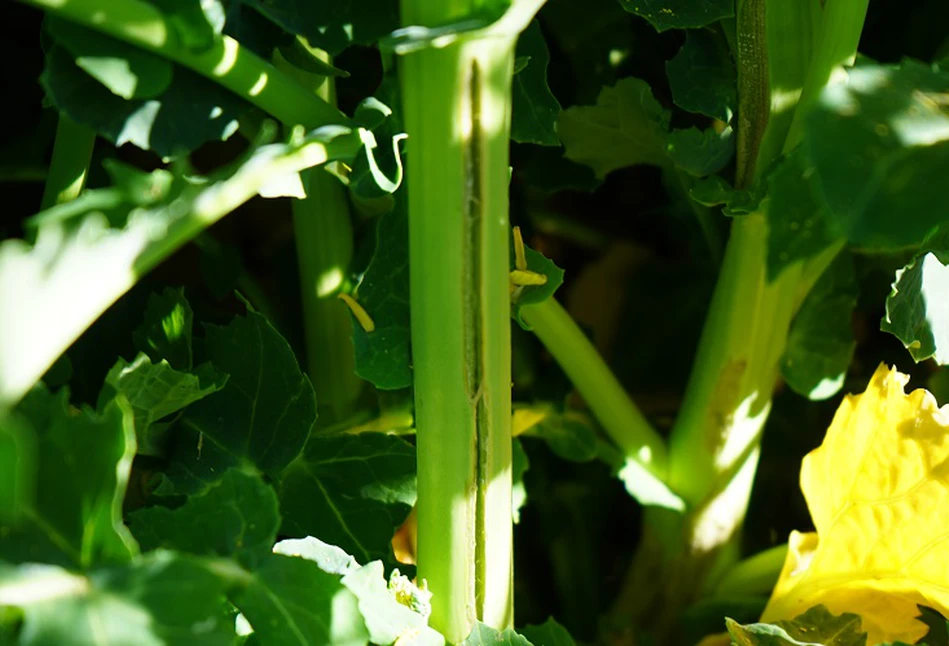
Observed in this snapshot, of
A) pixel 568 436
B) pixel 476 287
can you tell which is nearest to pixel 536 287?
pixel 476 287

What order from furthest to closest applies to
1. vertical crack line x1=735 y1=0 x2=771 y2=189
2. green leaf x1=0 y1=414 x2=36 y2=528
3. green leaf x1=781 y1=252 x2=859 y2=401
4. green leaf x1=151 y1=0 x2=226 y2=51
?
1. green leaf x1=781 y1=252 x2=859 y2=401
2. vertical crack line x1=735 y1=0 x2=771 y2=189
3. green leaf x1=151 y1=0 x2=226 y2=51
4. green leaf x1=0 y1=414 x2=36 y2=528

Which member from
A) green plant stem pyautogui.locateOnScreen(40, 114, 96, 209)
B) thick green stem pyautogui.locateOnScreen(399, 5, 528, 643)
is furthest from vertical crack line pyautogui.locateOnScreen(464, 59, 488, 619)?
green plant stem pyautogui.locateOnScreen(40, 114, 96, 209)

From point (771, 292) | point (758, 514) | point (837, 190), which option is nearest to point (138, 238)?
point (837, 190)

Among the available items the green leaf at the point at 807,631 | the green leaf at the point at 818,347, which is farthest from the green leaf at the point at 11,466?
the green leaf at the point at 818,347

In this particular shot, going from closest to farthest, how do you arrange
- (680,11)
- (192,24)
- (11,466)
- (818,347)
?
(11,466) < (192,24) < (680,11) < (818,347)

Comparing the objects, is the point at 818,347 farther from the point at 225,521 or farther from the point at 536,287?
the point at 225,521

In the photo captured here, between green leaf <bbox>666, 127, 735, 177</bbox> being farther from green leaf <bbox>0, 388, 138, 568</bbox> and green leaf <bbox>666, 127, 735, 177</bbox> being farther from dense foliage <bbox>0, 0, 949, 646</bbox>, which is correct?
green leaf <bbox>0, 388, 138, 568</bbox>

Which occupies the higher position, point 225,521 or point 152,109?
point 152,109
